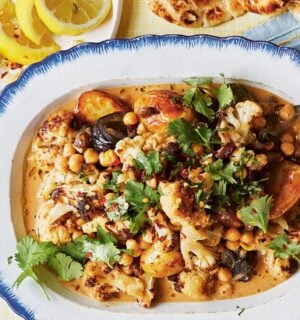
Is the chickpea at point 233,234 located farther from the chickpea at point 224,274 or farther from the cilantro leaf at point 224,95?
the cilantro leaf at point 224,95

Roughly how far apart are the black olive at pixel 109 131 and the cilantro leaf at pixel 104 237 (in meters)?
0.47

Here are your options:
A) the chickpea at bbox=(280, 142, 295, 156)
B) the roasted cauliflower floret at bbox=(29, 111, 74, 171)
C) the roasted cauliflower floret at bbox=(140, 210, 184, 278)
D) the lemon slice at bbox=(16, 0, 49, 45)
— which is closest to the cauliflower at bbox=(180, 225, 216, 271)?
the roasted cauliflower floret at bbox=(140, 210, 184, 278)

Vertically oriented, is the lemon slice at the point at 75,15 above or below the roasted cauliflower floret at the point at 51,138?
above

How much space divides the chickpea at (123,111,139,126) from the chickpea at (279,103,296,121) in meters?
0.84

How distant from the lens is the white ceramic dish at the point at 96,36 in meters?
4.38

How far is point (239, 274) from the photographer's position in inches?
153

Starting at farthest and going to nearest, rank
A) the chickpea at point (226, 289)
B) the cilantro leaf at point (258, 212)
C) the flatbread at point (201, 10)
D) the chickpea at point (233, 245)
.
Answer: the flatbread at point (201, 10) → the chickpea at point (226, 289) → the chickpea at point (233, 245) → the cilantro leaf at point (258, 212)

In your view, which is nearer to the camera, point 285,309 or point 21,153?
point 285,309

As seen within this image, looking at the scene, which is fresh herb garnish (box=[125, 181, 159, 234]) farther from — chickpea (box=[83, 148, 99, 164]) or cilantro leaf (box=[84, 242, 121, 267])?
chickpea (box=[83, 148, 99, 164])

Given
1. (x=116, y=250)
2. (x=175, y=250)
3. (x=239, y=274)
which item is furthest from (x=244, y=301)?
(x=116, y=250)

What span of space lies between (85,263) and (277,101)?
1486 mm

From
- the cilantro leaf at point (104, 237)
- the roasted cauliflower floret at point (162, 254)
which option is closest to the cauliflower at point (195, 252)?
the roasted cauliflower floret at point (162, 254)

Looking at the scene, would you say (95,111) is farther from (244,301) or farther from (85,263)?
(244,301)

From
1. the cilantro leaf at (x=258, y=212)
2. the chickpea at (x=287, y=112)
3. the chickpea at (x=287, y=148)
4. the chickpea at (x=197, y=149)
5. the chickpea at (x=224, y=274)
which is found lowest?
the chickpea at (x=224, y=274)
